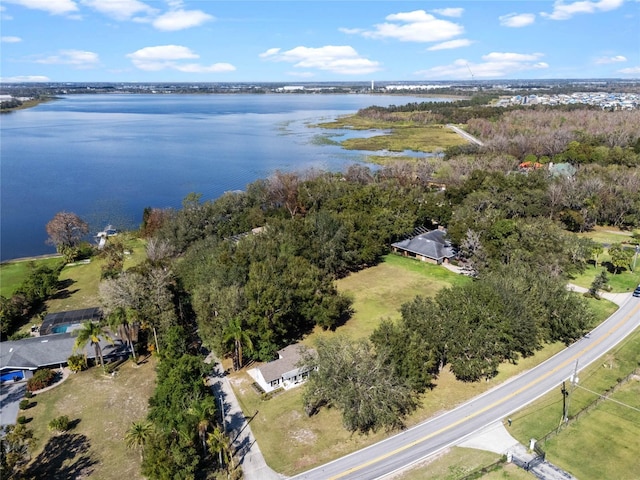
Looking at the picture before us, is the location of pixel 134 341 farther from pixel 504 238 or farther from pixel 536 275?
pixel 504 238

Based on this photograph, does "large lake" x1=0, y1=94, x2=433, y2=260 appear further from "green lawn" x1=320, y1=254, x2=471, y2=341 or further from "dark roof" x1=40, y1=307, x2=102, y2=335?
"green lawn" x1=320, y1=254, x2=471, y2=341

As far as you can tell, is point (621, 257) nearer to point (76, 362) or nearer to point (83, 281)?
point (76, 362)

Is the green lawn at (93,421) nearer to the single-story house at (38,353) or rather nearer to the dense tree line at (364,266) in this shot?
the single-story house at (38,353)

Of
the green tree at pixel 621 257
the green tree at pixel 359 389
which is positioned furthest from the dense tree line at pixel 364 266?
the green tree at pixel 621 257

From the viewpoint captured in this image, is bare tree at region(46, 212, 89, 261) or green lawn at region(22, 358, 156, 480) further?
bare tree at region(46, 212, 89, 261)

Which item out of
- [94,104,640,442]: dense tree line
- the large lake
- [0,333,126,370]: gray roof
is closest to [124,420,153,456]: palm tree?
[94,104,640,442]: dense tree line

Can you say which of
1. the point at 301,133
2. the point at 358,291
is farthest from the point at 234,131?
the point at 358,291
